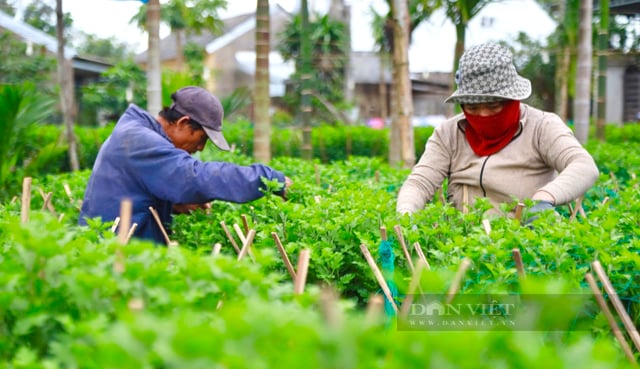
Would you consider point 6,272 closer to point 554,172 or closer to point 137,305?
point 137,305

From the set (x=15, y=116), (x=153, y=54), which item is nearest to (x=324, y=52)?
(x=15, y=116)

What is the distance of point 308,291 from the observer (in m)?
2.11

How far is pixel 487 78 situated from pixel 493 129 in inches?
11.8

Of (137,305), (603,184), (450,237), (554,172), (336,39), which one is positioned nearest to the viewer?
(137,305)

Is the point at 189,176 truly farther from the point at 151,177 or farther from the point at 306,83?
the point at 306,83

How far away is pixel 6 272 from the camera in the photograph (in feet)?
6.35

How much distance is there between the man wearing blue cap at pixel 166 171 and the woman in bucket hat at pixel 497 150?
0.84 metres

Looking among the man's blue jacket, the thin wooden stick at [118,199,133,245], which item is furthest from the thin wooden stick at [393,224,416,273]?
the man's blue jacket

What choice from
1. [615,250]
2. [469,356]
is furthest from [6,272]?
[615,250]

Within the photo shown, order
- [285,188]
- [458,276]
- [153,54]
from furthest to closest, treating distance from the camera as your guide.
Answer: [153,54] → [285,188] → [458,276]

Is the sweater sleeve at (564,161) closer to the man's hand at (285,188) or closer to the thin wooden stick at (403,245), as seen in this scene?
the thin wooden stick at (403,245)

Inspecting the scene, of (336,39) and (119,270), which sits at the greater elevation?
(336,39)

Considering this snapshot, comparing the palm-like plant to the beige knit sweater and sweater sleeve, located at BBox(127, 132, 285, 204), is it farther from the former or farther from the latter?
the beige knit sweater

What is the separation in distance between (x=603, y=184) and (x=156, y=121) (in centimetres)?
310
